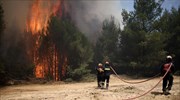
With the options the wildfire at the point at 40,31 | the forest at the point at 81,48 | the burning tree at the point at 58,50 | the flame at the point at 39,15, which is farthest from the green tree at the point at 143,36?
the flame at the point at 39,15

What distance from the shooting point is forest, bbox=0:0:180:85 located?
1332 inches

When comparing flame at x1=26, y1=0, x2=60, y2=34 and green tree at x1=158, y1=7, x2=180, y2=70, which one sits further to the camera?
flame at x1=26, y1=0, x2=60, y2=34

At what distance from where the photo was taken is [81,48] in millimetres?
34312

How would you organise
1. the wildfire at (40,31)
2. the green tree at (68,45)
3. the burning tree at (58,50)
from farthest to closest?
the wildfire at (40,31)
the burning tree at (58,50)
the green tree at (68,45)

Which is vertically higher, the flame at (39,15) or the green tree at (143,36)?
the flame at (39,15)

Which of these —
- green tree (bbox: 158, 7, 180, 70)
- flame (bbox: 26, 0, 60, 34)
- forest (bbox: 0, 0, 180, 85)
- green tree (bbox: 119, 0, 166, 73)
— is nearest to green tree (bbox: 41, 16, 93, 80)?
forest (bbox: 0, 0, 180, 85)

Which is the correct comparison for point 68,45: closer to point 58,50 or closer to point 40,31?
point 58,50

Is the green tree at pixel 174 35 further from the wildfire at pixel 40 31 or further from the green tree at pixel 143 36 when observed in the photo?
the wildfire at pixel 40 31

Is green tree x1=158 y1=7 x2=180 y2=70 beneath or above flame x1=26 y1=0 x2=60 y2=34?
beneath

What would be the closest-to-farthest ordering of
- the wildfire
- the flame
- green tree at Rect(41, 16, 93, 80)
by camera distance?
green tree at Rect(41, 16, 93, 80), the wildfire, the flame

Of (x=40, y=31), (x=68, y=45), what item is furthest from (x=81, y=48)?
(x=40, y=31)

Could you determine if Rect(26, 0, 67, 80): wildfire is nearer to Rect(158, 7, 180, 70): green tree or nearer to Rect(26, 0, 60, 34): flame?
Rect(26, 0, 60, 34): flame

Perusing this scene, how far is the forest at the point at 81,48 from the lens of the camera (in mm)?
33844

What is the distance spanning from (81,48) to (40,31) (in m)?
9.43
